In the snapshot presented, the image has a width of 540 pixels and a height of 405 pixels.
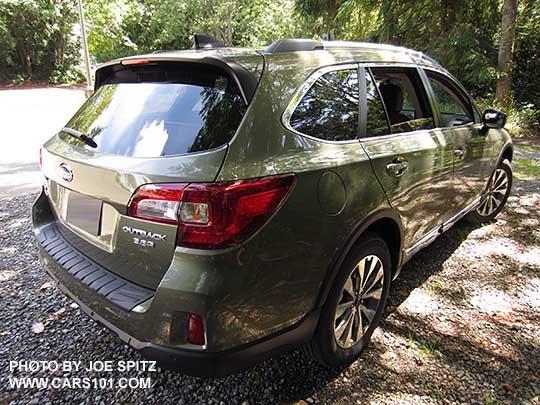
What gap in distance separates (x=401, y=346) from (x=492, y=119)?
2376 millimetres

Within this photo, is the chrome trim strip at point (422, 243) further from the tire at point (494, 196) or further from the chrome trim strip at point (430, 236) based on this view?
the tire at point (494, 196)

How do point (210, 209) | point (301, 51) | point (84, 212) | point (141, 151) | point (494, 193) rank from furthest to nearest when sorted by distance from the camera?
point (494, 193) < point (301, 51) < point (84, 212) < point (141, 151) < point (210, 209)

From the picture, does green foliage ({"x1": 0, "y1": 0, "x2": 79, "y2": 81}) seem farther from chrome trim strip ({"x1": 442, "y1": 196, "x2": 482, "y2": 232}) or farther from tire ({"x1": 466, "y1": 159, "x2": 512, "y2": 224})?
chrome trim strip ({"x1": 442, "y1": 196, "x2": 482, "y2": 232})

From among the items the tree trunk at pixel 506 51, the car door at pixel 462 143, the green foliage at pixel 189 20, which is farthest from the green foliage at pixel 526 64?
the green foliage at pixel 189 20

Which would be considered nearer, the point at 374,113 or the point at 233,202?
the point at 233,202

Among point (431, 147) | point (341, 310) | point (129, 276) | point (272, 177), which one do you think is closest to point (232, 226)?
point (272, 177)

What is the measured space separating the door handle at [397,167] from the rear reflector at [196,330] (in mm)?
1398

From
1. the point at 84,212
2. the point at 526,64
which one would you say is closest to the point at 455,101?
the point at 84,212

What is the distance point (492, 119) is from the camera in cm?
358

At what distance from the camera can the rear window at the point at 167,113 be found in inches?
67.1

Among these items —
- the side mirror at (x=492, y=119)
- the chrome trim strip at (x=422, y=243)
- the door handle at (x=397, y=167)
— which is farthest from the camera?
the side mirror at (x=492, y=119)

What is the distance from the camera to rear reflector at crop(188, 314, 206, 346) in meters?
1.58

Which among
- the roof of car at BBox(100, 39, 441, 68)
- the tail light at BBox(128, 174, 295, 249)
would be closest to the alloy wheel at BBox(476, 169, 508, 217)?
the roof of car at BBox(100, 39, 441, 68)

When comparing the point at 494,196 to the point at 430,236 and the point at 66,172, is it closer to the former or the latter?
the point at 430,236
